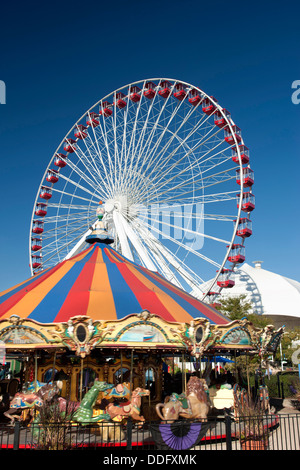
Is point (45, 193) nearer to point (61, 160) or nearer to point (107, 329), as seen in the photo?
point (61, 160)

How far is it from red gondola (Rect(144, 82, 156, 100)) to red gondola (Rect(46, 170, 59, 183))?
26.8 feet

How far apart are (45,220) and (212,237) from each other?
38.7ft

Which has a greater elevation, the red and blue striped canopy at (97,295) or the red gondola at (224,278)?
the red gondola at (224,278)

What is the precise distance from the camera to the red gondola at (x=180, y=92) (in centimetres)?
2545

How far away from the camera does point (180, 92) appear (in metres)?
25.4

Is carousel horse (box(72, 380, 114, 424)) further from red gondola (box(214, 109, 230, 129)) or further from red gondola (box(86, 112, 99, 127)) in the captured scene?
red gondola (box(86, 112, 99, 127))

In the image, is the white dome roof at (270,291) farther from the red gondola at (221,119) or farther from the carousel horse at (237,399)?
the carousel horse at (237,399)

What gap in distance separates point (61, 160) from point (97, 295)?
18595 millimetres

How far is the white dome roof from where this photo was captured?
2146 inches

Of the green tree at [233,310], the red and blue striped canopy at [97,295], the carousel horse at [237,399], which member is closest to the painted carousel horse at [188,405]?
the carousel horse at [237,399]

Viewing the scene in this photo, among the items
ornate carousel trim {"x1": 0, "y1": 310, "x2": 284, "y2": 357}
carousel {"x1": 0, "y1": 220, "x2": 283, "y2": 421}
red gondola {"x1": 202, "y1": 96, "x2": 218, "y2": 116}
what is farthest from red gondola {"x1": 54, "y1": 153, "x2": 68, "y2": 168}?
ornate carousel trim {"x1": 0, "y1": 310, "x2": 284, "y2": 357}

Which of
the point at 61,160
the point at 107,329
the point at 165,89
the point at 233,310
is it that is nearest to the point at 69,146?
the point at 61,160

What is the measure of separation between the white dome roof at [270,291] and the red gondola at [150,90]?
1217 inches
